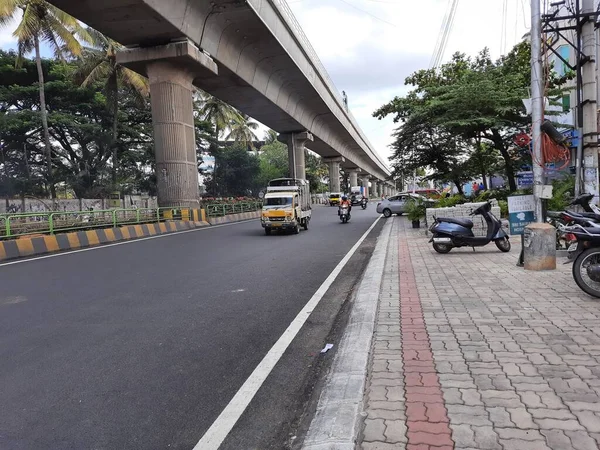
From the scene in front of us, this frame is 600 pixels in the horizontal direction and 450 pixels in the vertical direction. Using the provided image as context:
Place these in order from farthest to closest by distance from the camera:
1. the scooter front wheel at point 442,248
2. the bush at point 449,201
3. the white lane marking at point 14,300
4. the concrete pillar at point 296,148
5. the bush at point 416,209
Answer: the concrete pillar at point 296,148 < the bush at point 416,209 < the bush at point 449,201 < the scooter front wheel at point 442,248 < the white lane marking at point 14,300

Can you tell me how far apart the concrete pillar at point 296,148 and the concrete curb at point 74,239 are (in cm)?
2217

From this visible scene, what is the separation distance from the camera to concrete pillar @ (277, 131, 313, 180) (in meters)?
39.8

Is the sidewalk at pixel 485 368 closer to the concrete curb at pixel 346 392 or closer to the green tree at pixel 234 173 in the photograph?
the concrete curb at pixel 346 392

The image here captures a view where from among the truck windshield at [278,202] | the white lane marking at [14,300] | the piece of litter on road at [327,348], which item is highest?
the truck windshield at [278,202]

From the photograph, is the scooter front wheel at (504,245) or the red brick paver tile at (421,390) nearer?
the red brick paver tile at (421,390)

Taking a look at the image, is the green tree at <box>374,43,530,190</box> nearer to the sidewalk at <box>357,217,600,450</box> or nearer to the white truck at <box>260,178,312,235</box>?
the white truck at <box>260,178,312,235</box>

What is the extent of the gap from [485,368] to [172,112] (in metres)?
20.3

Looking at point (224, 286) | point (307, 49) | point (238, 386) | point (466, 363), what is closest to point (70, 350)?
point (238, 386)

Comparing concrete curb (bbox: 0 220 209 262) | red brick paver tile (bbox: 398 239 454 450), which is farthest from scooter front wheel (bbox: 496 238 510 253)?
concrete curb (bbox: 0 220 209 262)

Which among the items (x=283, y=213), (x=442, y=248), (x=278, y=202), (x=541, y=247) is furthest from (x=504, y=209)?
(x=541, y=247)

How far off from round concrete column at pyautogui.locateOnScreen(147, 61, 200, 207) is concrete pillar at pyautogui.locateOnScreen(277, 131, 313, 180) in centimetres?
1823

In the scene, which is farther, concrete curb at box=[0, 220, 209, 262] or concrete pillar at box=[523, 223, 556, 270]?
concrete curb at box=[0, 220, 209, 262]

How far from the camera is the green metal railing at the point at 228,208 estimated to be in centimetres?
2694

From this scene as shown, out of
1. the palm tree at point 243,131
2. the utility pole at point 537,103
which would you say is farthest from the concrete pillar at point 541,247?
the palm tree at point 243,131
